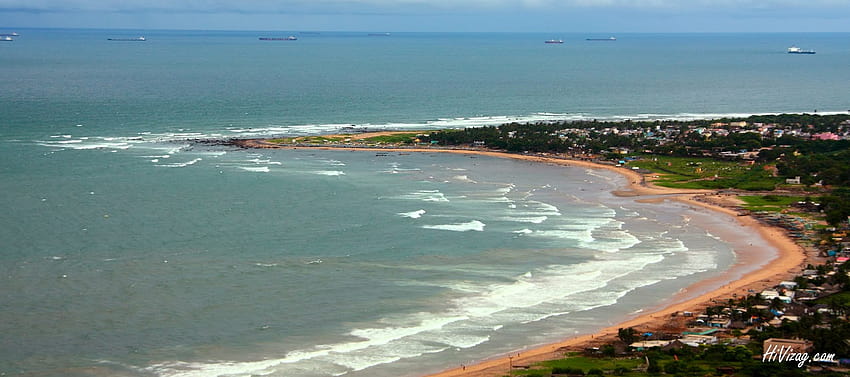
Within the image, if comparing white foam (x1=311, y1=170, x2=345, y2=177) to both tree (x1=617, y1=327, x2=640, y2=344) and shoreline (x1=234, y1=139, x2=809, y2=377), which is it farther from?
tree (x1=617, y1=327, x2=640, y2=344)

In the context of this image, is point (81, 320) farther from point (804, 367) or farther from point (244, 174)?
point (244, 174)

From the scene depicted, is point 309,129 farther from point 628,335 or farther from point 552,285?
point 628,335

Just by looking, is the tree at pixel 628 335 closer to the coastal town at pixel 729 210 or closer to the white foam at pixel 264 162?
the coastal town at pixel 729 210

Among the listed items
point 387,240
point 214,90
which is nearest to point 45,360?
point 387,240

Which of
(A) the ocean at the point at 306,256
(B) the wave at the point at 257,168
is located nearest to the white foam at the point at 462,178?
(A) the ocean at the point at 306,256

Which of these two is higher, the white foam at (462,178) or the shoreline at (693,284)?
the white foam at (462,178)

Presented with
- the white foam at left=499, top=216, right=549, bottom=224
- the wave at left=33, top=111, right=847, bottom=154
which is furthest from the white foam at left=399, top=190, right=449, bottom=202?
the wave at left=33, top=111, right=847, bottom=154
